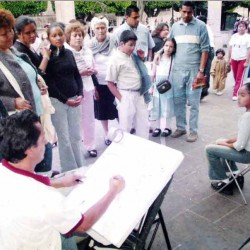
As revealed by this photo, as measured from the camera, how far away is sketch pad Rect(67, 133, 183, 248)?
6.02ft

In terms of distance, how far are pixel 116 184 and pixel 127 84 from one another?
225 centimetres

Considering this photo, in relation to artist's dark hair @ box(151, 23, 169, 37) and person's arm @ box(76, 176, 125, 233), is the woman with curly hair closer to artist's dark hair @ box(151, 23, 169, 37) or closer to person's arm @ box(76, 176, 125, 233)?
artist's dark hair @ box(151, 23, 169, 37)

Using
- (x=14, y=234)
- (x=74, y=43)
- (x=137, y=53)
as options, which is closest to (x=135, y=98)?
(x=137, y=53)

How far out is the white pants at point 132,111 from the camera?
4117 millimetres

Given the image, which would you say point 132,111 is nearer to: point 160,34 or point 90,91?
point 90,91

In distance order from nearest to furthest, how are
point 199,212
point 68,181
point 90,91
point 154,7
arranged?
point 68,181 < point 199,212 < point 90,91 < point 154,7

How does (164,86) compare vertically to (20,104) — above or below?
below

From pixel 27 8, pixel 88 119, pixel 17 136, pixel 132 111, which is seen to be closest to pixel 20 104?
pixel 17 136

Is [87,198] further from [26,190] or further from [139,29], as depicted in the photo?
[139,29]

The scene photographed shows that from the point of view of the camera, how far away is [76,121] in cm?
388

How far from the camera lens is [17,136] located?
1.65m

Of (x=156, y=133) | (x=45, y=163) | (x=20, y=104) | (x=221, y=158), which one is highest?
(x=20, y=104)

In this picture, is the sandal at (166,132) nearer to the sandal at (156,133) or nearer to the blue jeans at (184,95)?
the sandal at (156,133)

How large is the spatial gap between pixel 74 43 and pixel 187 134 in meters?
2.21
